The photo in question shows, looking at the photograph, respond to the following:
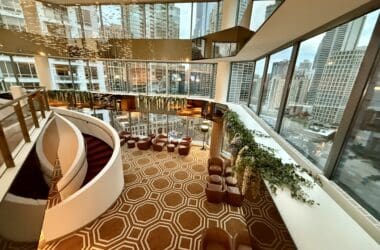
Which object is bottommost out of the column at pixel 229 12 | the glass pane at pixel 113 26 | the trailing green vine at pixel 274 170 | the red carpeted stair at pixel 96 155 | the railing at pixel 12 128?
the red carpeted stair at pixel 96 155

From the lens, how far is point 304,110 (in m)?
3.38

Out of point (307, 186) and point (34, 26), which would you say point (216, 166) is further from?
point (34, 26)

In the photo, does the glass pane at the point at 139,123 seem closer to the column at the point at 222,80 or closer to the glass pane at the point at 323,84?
the column at the point at 222,80

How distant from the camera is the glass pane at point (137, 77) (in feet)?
34.9

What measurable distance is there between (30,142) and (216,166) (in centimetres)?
596

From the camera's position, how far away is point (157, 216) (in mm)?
5035

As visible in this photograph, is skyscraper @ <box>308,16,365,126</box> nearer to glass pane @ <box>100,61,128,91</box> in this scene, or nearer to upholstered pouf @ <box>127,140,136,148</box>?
upholstered pouf @ <box>127,140,136,148</box>

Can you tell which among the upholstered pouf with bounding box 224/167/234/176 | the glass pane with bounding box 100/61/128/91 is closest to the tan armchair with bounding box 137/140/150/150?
the glass pane with bounding box 100/61/128/91

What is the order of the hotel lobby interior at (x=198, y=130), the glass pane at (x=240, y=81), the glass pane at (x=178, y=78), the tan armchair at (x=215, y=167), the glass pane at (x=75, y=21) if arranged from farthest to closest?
the glass pane at (x=178, y=78)
the glass pane at (x=75, y=21)
the glass pane at (x=240, y=81)
the tan armchair at (x=215, y=167)
the hotel lobby interior at (x=198, y=130)

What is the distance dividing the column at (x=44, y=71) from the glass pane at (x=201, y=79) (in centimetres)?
900

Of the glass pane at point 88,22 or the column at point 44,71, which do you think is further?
the column at point 44,71

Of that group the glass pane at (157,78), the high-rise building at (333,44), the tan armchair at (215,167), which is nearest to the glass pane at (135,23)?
the glass pane at (157,78)

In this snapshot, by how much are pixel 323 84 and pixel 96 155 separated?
790 cm

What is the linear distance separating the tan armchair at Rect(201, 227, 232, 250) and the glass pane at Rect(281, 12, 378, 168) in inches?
99.6
